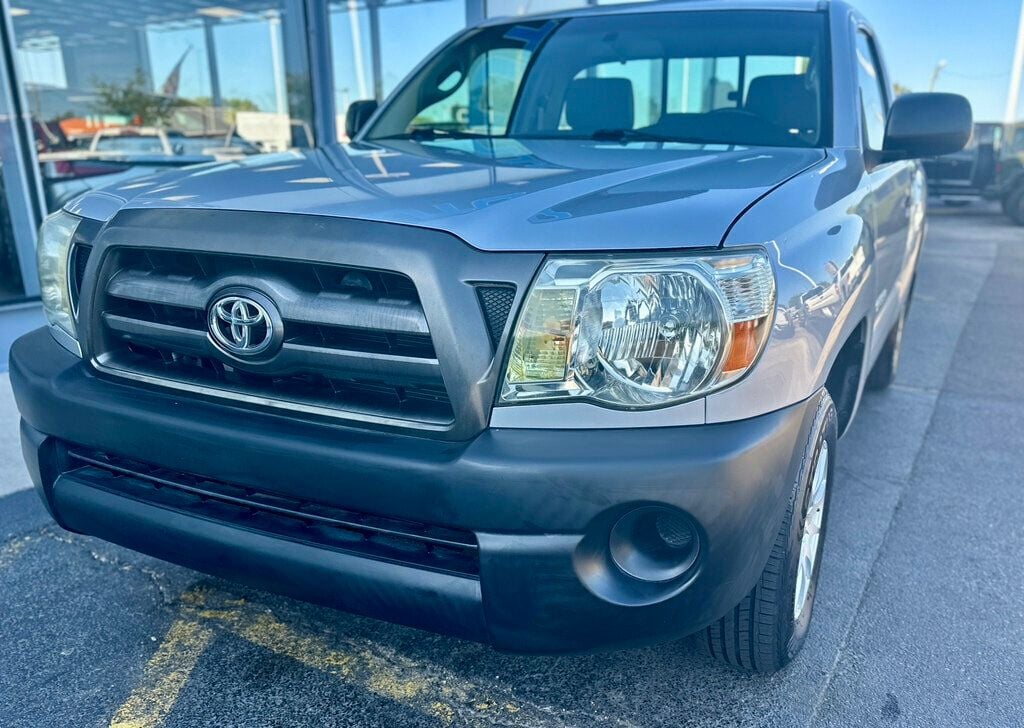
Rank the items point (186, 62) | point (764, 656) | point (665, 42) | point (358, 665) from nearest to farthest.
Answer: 1. point (764, 656)
2. point (358, 665)
3. point (665, 42)
4. point (186, 62)

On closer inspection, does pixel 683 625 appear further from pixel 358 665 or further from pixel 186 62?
pixel 186 62

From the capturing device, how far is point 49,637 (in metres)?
2.32

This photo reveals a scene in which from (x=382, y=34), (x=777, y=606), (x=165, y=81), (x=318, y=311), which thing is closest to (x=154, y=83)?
(x=165, y=81)

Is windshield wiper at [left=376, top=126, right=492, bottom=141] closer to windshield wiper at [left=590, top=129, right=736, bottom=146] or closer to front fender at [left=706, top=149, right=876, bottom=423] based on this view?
windshield wiper at [left=590, top=129, right=736, bottom=146]

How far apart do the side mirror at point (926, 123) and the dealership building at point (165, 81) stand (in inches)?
176

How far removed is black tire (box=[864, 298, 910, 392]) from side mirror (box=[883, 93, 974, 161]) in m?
1.41

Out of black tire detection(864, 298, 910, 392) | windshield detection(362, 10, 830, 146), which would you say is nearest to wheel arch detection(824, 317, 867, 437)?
windshield detection(362, 10, 830, 146)

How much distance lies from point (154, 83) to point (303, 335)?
5595mm

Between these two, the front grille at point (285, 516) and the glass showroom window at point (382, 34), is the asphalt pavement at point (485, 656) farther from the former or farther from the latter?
the glass showroom window at point (382, 34)

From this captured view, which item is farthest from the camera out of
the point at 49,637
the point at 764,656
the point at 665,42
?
the point at 665,42

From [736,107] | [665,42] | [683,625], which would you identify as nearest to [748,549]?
[683,625]

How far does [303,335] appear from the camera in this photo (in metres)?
1.73

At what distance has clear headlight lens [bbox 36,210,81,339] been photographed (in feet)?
6.98

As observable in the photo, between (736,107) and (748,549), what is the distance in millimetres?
1751
